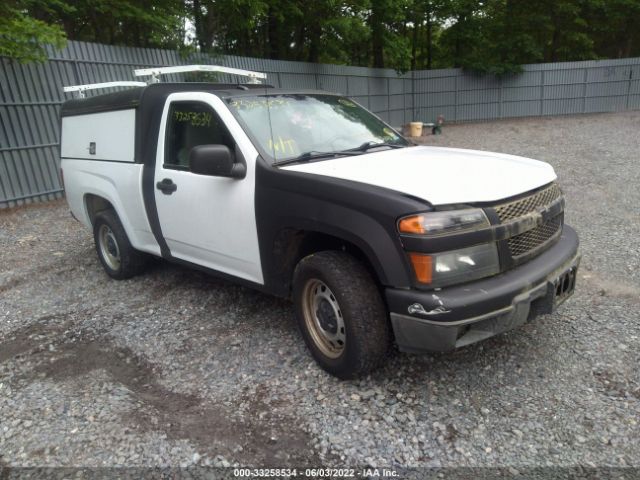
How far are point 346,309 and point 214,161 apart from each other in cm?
138

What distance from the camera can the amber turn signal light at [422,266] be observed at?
2.62 metres

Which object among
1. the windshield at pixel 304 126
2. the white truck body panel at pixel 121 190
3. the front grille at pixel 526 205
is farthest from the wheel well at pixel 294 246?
the white truck body panel at pixel 121 190

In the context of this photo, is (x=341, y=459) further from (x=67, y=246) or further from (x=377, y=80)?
(x=377, y=80)

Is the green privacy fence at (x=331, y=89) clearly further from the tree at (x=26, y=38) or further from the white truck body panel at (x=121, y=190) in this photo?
the white truck body panel at (x=121, y=190)

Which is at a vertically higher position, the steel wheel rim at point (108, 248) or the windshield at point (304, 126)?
the windshield at point (304, 126)

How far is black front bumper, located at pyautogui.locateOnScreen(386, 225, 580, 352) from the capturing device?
2.60 meters

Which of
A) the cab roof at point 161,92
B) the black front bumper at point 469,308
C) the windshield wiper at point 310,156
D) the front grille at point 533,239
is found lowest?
the black front bumper at point 469,308

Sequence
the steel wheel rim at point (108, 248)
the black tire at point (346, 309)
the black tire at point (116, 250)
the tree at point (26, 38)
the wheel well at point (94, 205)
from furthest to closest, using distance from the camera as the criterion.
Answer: the tree at point (26, 38) → the wheel well at point (94, 205) → the steel wheel rim at point (108, 248) → the black tire at point (116, 250) → the black tire at point (346, 309)

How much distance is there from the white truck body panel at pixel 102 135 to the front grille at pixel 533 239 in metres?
3.48

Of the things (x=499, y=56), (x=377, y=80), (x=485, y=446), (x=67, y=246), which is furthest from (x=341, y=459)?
(x=499, y=56)

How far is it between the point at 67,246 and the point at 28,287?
5.31 feet

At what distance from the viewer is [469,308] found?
8.52 ft

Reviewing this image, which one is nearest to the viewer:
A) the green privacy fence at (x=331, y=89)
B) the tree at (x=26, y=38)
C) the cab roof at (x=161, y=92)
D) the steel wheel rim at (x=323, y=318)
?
the steel wheel rim at (x=323, y=318)

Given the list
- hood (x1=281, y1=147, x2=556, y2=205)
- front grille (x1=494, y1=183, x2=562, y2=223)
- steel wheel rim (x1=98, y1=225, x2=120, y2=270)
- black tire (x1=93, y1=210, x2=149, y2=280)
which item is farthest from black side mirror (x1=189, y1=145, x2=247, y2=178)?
steel wheel rim (x1=98, y1=225, x2=120, y2=270)
